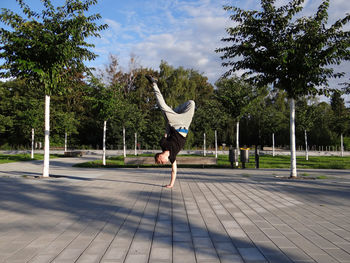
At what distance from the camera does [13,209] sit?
17.5 ft

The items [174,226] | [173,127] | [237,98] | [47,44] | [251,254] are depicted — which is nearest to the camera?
[251,254]

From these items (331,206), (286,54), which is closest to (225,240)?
(331,206)

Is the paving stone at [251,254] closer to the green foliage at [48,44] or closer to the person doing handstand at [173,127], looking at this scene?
the person doing handstand at [173,127]

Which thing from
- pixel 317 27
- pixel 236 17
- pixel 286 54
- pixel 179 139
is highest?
pixel 236 17

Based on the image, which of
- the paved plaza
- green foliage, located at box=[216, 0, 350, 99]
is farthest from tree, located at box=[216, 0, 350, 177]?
the paved plaza

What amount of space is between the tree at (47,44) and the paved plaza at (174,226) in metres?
4.71

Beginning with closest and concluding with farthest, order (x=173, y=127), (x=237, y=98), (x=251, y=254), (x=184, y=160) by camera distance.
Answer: (x=251, y=254) → (x=173, y=127) → (x=184, y=160) → (x=237, y=98)

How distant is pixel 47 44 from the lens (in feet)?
30.8

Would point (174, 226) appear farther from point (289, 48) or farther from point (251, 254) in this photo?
point (289, 48)

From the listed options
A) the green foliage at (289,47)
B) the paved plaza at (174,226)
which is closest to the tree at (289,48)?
the green foliage at (289,47)

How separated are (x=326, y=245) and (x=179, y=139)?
4021 millimetres

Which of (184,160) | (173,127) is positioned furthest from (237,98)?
(173,127)

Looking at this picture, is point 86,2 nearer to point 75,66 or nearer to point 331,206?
point 75,66

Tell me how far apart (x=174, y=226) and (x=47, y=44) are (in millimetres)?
8436
